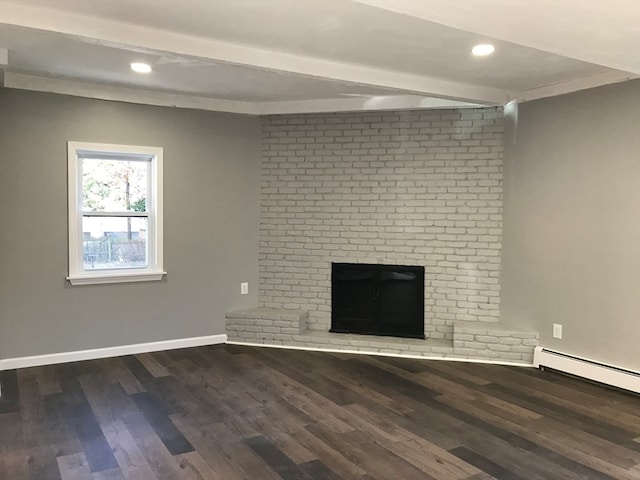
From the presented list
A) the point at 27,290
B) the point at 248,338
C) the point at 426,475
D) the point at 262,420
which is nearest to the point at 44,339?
the point at 27,290

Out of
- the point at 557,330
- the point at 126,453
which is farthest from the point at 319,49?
the point at 557,330

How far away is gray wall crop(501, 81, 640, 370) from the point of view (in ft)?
12.9

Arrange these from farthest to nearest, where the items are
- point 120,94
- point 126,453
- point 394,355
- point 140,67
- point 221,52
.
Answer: point 394,355 → point 120,94 → point 140,67 → point 221,52 → point 126,453

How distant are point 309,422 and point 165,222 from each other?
254 cm

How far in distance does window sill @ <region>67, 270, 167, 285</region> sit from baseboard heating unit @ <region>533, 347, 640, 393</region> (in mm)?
3499

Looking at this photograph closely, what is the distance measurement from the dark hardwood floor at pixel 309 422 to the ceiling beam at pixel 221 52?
2307mm

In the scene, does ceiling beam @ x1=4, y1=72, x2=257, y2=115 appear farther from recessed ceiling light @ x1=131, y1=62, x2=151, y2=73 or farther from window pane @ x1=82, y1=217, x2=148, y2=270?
window pane @ x1=82, y1=217, x2=148, y2=270

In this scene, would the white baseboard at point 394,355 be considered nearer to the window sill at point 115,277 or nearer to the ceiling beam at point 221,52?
the window sill at point 115,277

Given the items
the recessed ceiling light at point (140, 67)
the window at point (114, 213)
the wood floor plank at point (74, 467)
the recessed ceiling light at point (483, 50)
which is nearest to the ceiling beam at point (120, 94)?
the window at point (114, 213)

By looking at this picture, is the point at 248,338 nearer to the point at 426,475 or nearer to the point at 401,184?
the point at 401,184

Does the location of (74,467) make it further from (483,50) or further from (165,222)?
(483,50)

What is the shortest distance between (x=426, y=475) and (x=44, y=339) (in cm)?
343

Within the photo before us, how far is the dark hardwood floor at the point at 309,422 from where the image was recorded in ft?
9.04

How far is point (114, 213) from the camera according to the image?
4.83 metres
